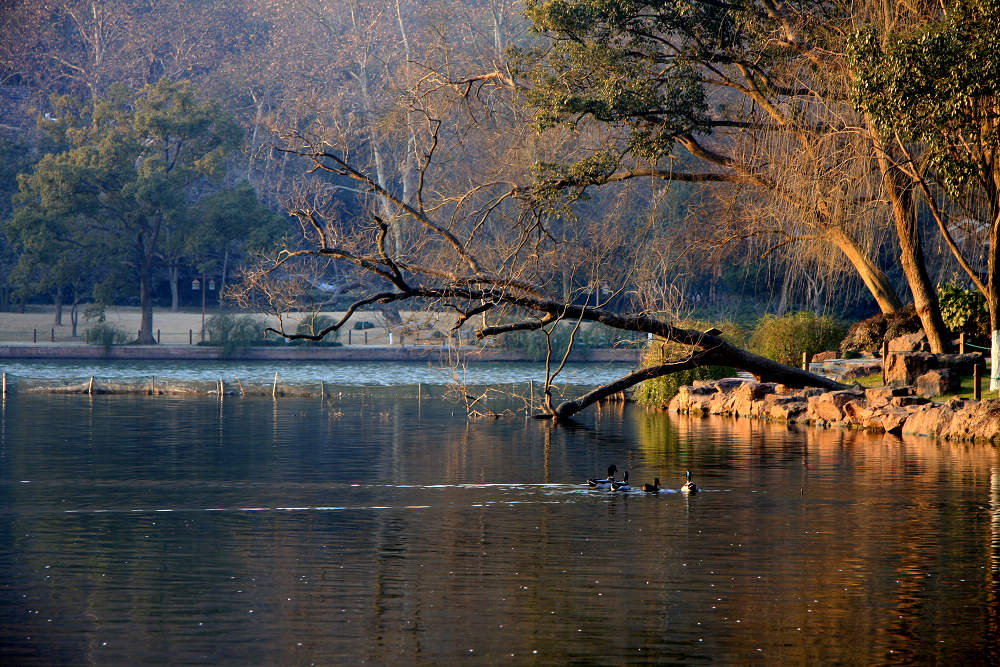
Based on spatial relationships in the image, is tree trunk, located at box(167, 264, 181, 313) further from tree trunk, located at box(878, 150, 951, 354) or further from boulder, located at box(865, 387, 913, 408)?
boulder, located at box(865, 387, 913, 408)

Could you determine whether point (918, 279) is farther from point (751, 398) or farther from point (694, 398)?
point (694, 398)

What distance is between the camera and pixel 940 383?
2862cm

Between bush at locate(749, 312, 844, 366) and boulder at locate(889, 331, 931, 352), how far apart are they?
2573mm

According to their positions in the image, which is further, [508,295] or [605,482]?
[508,295]

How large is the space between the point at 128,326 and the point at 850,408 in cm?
4400

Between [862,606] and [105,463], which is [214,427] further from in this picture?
[862,606]

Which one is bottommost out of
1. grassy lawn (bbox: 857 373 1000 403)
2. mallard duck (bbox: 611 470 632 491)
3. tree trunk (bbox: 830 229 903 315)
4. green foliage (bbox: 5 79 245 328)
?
mallard duck (bbox: 611 470 632 491)

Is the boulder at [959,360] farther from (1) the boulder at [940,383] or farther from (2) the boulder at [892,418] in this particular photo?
(2) the boulder at [892,418]

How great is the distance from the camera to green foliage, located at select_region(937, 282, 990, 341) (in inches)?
1323

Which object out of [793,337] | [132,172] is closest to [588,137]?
[793,337]

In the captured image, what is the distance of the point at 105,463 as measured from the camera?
21469 mm

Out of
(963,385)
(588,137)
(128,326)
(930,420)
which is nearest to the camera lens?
(930,420)

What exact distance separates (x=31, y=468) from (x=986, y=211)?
67.3 feet

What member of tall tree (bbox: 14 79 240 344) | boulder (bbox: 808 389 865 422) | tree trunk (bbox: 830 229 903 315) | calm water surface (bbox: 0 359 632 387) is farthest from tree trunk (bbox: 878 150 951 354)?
tall tree (bbox: 14 79 240 344)
